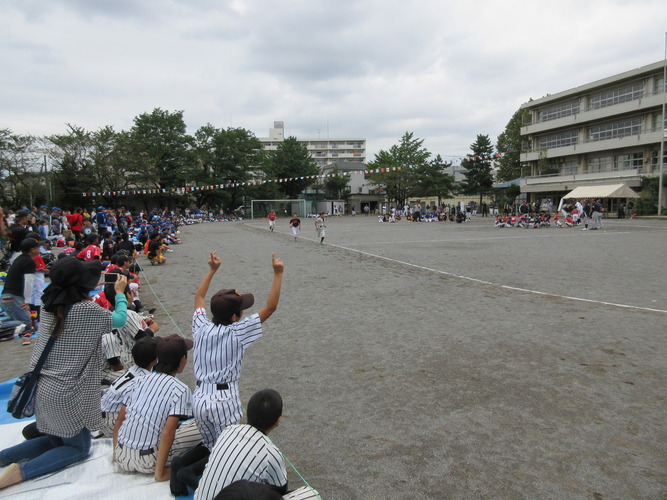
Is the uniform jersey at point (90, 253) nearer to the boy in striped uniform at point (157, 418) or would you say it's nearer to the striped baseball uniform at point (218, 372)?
the boy in striped uniform at point (157, 418)

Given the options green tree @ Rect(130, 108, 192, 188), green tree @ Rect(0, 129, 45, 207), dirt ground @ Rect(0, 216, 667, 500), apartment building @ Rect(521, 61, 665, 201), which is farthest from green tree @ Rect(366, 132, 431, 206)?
dirt ground @ Rect(0, 216, 667, 500)

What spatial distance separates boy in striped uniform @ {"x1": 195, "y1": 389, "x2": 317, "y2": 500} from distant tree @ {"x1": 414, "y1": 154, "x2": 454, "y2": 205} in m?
57.2

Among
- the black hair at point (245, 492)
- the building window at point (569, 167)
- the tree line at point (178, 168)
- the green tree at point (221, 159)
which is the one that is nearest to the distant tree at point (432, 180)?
the tree line at point (178, 168)

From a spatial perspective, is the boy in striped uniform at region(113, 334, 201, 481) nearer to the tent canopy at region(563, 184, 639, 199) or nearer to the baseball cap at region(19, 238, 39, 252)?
the baseball cap at region(19, 238, 39, 252)

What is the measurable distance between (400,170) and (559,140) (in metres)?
18.1

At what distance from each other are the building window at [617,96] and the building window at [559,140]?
335 cm

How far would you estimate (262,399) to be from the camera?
2.37 meters

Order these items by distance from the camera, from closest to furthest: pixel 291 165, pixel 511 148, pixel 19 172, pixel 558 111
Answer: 1. pixel 19 172
2. pixel 558 111
3. pixel 511 148
4. pixel 291 165

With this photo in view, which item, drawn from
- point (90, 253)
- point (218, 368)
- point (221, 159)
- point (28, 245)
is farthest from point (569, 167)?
point (218, 368)

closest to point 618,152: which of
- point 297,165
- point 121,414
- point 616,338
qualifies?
point 297,165

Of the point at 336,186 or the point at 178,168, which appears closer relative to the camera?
the point at 178,168

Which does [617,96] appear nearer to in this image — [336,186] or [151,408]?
[336,186]

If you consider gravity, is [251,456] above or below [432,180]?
below

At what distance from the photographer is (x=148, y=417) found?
3043 millimetres
